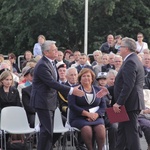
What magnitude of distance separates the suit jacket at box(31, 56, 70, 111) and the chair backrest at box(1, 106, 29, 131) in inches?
41.5

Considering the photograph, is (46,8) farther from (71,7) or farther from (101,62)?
(101,62)

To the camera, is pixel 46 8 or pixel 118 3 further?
pixel 118 3

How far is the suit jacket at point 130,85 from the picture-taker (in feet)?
26.1

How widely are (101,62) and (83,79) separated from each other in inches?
146

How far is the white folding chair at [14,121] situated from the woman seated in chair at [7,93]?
0.86 feet

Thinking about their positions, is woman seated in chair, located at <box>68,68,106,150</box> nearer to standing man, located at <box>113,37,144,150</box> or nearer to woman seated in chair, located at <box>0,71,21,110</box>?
standing man, located at <box>113,37,144,150</box>

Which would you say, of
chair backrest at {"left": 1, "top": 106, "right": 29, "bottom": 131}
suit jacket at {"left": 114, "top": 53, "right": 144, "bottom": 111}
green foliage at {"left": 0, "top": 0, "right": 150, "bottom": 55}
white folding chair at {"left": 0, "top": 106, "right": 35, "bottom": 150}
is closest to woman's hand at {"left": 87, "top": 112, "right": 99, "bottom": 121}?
suit jacket at {"left": 114, "top": 53, "right": 144, "bottom": 111}

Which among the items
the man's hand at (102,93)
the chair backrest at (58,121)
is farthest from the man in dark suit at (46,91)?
the chair backrest at (58,121)

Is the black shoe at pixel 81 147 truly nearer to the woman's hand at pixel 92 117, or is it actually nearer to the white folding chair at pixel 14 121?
the woman's hand at pixel 92 117

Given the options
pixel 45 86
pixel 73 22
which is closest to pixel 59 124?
pixel 45 86

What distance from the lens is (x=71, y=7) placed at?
2178 cm

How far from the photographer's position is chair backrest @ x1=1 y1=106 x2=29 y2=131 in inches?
358

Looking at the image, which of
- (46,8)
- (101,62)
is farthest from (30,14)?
(101,62)

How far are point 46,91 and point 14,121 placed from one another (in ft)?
4.37
